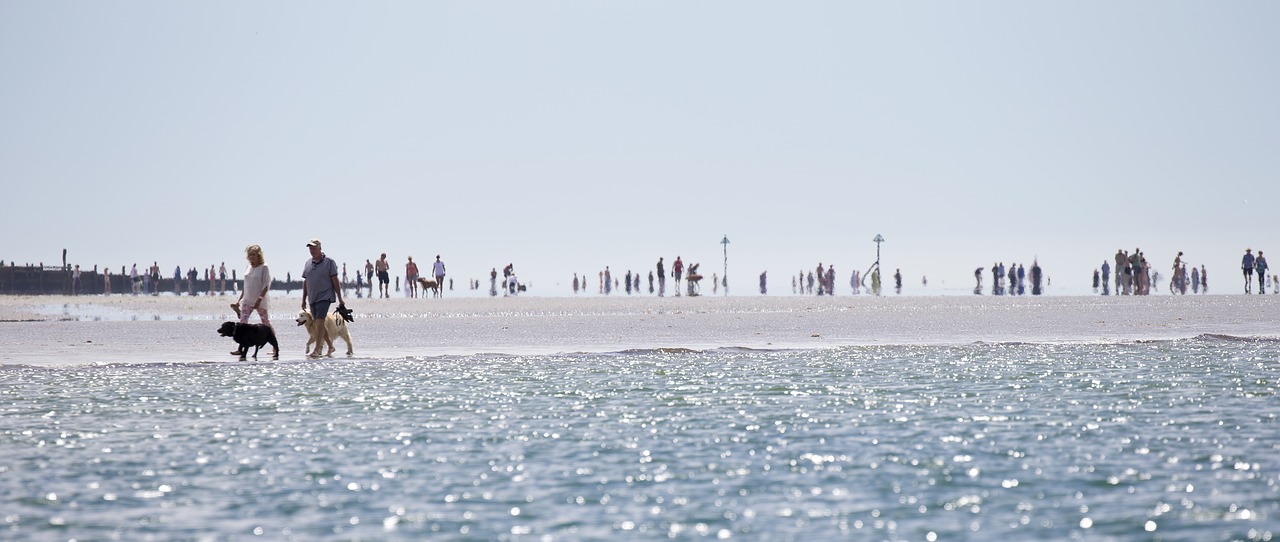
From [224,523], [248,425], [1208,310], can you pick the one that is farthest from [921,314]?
[224,523]

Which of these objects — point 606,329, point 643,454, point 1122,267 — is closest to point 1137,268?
point 1122,267

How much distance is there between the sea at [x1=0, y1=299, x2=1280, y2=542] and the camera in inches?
242

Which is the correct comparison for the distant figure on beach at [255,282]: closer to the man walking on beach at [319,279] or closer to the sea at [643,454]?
the man walking on beach at [319,279]

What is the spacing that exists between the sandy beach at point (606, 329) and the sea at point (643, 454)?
4.02m

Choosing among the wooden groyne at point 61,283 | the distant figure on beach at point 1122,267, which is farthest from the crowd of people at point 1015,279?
the wooden groyne at point 61,283

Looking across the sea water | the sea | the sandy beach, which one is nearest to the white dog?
the sandy beach

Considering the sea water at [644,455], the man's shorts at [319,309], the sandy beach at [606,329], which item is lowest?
the sea water at [644,455]

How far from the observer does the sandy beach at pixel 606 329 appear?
61.4 ft

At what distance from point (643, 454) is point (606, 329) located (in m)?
16.5

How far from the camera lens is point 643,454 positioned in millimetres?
8242

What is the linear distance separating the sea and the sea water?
1.1 inches

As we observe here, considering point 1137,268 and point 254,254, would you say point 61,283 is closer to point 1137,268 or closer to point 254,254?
point 1137,268

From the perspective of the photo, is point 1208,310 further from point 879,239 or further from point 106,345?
point 879,239

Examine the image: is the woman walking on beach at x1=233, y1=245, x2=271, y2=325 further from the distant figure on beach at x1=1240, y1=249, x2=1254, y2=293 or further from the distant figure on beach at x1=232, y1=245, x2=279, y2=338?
the distant figure on beach at x1=1240, y1=249, x2=1254, y2=293
